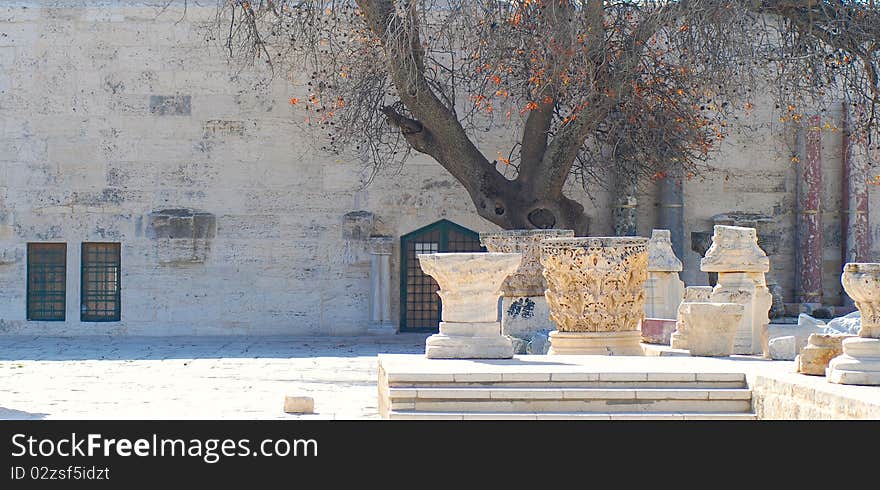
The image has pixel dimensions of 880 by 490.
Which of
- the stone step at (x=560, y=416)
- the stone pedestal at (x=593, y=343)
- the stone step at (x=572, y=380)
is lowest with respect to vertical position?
the stone step at (x=560, y=416)

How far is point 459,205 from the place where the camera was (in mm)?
20297

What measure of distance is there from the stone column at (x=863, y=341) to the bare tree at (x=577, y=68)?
629 centimetres

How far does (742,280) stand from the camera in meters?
12.6

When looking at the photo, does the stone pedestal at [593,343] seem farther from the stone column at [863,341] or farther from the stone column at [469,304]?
the stone column at [863,341]

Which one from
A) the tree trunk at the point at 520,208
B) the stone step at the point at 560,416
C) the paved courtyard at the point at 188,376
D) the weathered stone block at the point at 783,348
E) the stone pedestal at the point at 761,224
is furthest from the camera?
the stone pedestal at the point at 761,224

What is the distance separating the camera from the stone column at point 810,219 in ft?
66.7

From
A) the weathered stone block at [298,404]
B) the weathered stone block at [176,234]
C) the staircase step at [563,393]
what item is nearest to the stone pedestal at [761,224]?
the weathered stone block at [176,234]

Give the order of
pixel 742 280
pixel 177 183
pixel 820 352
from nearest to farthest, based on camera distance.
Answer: pixel 820 352
pixel 742 280
pixel 177 183

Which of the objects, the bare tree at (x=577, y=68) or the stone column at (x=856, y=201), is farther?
the stone column at (x=856, y=201)

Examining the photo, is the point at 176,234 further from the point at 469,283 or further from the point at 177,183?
the point at 469,283

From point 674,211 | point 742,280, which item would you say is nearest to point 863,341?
point 742,280

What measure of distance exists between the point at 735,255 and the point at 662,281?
3.28 metres
